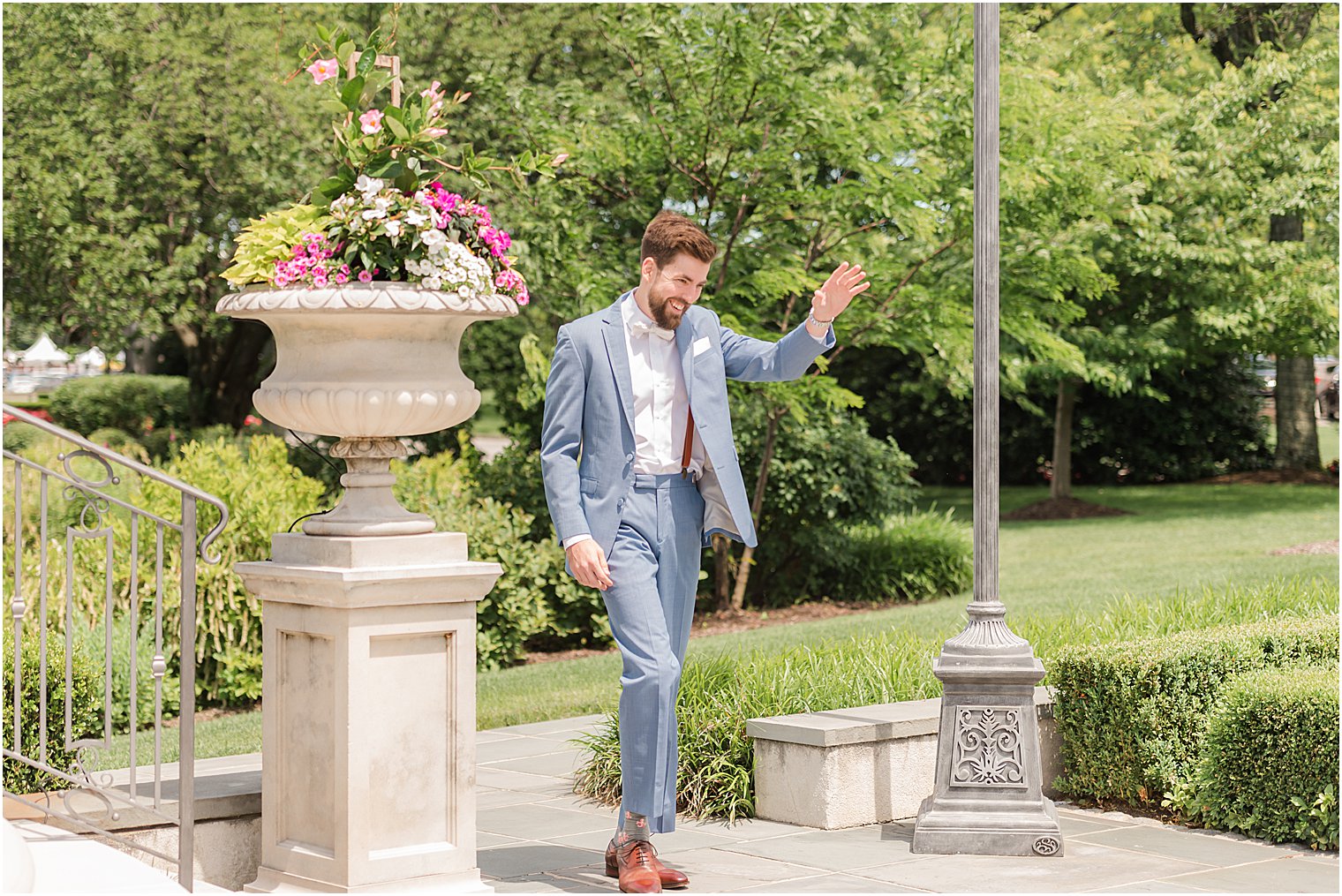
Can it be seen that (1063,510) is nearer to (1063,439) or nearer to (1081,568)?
(1063,439)

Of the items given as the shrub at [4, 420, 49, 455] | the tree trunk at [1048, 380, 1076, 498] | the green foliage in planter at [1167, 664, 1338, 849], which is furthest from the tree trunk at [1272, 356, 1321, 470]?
the green foliage in planter at [1167, 664, 1338, 849]

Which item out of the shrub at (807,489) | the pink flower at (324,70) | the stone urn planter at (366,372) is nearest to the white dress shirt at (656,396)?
the stone urn planter at (366,372)

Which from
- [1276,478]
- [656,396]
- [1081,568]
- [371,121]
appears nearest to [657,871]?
[656,396]

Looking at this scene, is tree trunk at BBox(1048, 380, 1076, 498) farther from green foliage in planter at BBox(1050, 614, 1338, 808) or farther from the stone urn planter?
the stone urn planter

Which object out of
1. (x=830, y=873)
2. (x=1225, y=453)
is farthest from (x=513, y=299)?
(x=1225, y=453)

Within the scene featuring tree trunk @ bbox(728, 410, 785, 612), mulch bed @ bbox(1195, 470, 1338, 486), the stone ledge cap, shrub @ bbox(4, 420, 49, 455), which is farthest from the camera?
mulch bed @ bbox(1195, 470, 1338, 486)

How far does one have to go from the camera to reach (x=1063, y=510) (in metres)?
20.6

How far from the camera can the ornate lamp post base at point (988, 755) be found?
5191mm

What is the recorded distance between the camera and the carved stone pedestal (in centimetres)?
426

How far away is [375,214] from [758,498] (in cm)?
844

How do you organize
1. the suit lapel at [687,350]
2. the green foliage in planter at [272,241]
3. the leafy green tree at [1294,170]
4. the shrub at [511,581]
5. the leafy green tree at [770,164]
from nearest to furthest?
the green foliage in planter at [272,241] < the suit lapel at [687,350] < the shrub at [511,581] < the leafy green tree at [770,164] < the leafy green tree at [1294,170]

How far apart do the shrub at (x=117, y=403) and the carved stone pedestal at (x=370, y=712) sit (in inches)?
886

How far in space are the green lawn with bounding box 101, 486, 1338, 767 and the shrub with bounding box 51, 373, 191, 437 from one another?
1348cm

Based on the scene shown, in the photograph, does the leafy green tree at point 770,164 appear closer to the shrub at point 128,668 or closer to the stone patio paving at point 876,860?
the shrub at point 128,668
